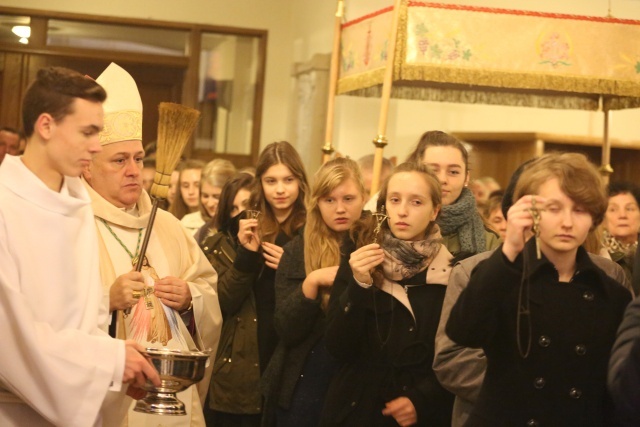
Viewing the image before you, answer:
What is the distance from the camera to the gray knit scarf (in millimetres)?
4637

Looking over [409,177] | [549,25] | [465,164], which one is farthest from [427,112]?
[409,177]

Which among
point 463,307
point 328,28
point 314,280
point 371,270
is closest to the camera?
point 463,307

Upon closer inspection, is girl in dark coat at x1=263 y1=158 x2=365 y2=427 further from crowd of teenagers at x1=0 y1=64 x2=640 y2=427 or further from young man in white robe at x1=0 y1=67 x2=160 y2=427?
young man in white robe at x1=0 y1=67 x2=160 y2=427

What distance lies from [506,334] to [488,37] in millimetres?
3178

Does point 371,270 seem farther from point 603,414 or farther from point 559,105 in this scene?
point 559,105

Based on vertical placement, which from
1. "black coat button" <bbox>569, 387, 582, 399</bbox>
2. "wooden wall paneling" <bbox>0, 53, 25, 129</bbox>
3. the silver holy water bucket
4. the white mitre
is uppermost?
"wooden wall paneling" <bbox>0, 53, 25, 129</bbox>

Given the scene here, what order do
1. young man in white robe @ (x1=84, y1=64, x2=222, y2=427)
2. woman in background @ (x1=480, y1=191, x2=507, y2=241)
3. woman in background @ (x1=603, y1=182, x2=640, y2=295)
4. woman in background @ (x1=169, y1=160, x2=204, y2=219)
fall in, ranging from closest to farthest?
1. young man in white robe @ (x1=84, y1=64, x2=222, y2=427)
2. woman in background @ (x1=603, y1=182, x2=640, y2=295)
3. woman in background @ (x1=480, y1=191, x2=507, y2=241)
4. woman in background @ (x1=169, y1=160, x2=204, y2=219)

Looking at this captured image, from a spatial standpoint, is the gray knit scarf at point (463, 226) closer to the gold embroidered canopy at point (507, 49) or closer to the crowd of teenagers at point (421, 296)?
the crowd of teenagers at point (421, 296)

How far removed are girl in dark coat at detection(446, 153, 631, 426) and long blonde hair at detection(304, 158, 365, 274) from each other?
5.19 ft

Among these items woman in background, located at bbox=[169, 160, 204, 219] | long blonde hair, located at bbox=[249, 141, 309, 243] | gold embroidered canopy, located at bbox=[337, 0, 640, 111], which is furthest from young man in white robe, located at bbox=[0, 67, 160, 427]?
woman in background, located at bbox=[169, 160, 204, 219]

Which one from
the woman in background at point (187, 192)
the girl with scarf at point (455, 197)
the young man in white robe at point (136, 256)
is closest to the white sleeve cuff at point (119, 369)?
the young man in white robe at point (136, 256)

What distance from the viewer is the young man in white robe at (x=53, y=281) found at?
10.8 ft

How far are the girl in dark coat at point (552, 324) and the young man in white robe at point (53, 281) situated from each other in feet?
3.60

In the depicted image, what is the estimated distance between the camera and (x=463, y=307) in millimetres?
3201
